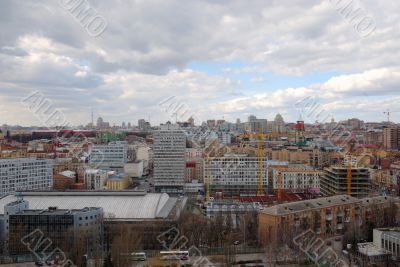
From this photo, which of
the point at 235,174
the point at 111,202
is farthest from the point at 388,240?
the point at 235,174

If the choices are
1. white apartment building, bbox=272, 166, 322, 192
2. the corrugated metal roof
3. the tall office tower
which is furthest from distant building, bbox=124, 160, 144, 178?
the corrugated metal roof

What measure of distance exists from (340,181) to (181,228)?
322 inches

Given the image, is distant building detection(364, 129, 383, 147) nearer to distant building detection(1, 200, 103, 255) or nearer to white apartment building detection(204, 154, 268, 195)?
white apartment building detection(204, 154, 268, 195)

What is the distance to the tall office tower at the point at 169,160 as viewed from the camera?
853 inches

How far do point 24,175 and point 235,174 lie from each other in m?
10.1

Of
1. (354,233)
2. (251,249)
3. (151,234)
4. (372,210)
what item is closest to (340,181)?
(372,210)

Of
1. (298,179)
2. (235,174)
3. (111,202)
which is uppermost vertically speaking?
(235,174)

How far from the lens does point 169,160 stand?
21797mm

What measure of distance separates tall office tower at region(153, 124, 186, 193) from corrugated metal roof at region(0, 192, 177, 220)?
7.21m

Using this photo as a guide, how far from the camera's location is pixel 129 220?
11672mm

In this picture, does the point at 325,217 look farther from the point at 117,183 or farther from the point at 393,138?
the point at 393,138

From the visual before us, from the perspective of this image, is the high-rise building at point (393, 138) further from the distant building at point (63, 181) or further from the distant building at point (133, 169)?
the distant building at point (63, 181)

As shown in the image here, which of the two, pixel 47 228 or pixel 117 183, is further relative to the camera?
pixel 117 183

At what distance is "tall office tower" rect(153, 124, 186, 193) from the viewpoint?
21.7 m
